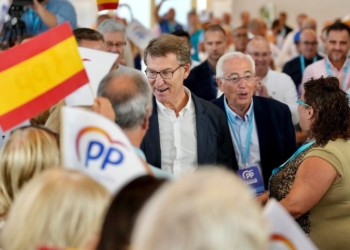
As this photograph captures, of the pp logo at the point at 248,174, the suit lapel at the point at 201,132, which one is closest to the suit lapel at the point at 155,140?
the suit lapel at the point at 201,132

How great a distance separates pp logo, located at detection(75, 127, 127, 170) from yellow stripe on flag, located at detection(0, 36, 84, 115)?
1.83 feet

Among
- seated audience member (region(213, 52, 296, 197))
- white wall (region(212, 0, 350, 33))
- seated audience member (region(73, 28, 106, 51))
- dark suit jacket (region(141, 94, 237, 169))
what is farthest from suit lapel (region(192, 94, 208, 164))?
white wall (region(212, 0, 350, 33))

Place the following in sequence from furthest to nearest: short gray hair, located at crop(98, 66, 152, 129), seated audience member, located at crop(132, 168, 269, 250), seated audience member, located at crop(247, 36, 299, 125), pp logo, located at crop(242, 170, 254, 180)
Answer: seated audience member, located at crop(247, 36, 299, 125)
pp logo, located at crop(242, 170, 254, 180)
short gray hair, located at crop(98, 66, 152, 129)
seated audience member, located at crop(132, 168, 269, 250)

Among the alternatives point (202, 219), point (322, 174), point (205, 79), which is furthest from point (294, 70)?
point (202, 219)

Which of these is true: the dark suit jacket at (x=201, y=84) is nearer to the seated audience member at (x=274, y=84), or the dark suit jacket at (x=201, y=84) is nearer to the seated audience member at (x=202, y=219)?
the seated audience member at (x=274, y=84)

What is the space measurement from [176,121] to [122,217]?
2457 mm

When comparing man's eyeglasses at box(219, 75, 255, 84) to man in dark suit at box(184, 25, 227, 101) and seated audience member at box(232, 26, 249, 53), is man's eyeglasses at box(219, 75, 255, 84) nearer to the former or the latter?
man in dark suit at box(184, 25, 227, 101)

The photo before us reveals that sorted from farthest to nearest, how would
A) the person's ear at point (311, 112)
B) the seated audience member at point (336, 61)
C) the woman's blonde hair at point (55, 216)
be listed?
the seated audience member at point (336, 61)
the person's ear at point (311, 112)
the woman's blonde hair at point (55, 216)

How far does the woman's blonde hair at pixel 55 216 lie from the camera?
1906mm

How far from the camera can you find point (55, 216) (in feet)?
6.24

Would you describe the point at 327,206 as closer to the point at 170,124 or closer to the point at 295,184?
the point at 295,184

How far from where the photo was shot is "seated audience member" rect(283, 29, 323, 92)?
778cm

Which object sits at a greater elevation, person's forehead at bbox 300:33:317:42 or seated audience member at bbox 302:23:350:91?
seated audience member at bbox 302:23:350:91

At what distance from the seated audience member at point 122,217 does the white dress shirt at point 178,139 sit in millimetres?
2282
